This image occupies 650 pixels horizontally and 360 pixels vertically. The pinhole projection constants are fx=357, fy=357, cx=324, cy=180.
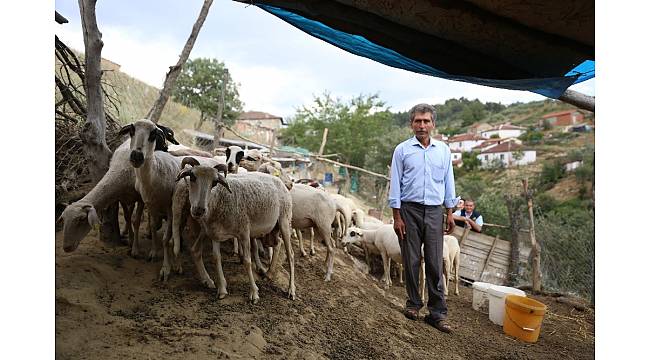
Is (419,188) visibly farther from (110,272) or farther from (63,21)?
(63,21)

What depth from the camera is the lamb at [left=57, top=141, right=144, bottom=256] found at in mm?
3447

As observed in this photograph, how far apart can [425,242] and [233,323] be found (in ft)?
7.93

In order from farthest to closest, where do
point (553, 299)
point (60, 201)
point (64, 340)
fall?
point (553, 299) → point (60, 201) → point (64, 340)

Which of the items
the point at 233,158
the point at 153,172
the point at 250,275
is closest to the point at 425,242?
the point at 250,275

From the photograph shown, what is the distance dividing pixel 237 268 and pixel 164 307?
4.63 ft

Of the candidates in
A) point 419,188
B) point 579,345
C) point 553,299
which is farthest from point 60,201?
point 553,299

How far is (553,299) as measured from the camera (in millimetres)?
7652

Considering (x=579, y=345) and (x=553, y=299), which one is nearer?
(x=579, y=345)

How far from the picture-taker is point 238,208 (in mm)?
4027

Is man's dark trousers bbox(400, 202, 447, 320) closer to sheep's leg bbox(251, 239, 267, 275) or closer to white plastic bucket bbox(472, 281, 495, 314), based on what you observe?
sheep's leg bbox(251, 239, 267, 275)

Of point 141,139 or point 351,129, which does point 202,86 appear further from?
point 141,139

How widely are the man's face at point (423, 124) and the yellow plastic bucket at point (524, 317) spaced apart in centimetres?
275

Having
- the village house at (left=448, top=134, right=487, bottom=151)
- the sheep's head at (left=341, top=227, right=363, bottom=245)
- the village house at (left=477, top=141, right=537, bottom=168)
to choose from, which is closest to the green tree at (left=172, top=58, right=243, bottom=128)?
the sheep's head at (left=341, top=227, right=363, bottom=245)

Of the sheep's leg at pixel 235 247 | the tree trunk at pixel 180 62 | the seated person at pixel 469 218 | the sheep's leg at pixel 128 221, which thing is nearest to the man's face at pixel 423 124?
the sheep's leg at pixel 235 247
